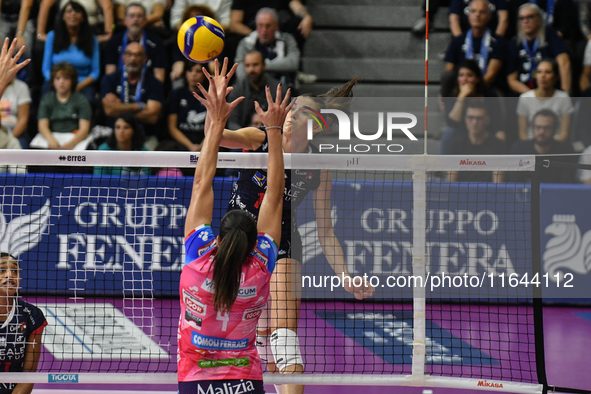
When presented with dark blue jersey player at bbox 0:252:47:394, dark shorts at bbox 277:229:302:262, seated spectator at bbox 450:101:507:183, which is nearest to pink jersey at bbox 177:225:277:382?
dark shorts at bbox 277:229:302:262

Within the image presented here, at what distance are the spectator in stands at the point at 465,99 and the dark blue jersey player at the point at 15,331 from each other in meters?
6.15

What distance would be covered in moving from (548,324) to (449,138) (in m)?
2.85

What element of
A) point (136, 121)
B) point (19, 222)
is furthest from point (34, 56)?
point (19, 222)

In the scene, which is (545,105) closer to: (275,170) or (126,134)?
(126,134)

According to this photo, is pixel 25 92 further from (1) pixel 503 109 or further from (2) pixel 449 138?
(1) pixel 503 109

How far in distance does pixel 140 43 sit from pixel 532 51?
5.63 meters

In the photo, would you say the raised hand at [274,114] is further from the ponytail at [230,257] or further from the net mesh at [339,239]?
the net mesh at [339,239]

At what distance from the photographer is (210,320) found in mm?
3393

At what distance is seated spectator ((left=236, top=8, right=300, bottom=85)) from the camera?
9305 mm

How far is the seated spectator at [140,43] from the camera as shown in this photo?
941cm

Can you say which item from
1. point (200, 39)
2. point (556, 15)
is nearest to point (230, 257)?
point (200, 39)

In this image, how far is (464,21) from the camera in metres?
10.0

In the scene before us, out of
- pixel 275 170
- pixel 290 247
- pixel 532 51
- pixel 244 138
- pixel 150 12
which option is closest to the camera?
pixel 275 170

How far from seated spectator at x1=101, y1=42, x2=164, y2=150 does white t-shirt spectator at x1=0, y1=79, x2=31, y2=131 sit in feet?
3.91
